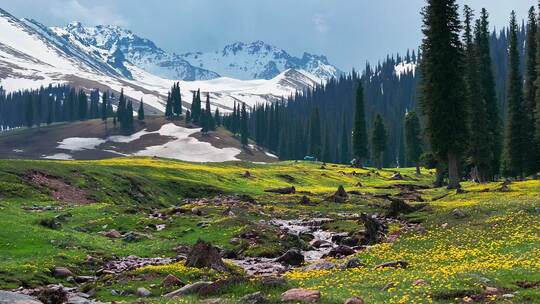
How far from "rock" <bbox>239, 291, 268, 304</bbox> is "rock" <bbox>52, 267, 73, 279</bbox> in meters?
12.9

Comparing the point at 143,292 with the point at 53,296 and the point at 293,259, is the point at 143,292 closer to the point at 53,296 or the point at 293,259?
the point at 53,296

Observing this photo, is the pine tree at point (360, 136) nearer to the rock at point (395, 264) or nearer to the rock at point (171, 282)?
the rock at point (395, 264)

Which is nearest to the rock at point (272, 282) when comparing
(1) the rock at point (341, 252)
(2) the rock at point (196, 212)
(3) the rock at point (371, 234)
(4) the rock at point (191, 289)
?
(4) the rock at point (191, 289)

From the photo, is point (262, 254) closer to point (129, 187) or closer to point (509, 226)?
point (509, 226)

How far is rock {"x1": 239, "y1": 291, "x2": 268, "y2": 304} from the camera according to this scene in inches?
687

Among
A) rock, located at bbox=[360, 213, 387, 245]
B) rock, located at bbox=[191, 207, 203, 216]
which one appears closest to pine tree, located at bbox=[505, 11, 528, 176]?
rock, located at bbox=[360, 213, 387, 245]

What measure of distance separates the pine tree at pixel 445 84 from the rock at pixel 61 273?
1877 inches

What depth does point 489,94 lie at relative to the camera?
297 ft

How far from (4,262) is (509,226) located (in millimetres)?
28459

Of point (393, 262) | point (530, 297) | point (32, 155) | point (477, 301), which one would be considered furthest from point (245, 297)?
point (32, 155)

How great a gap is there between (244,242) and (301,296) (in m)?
20.7

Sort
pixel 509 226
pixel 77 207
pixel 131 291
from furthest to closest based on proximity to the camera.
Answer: pixel 77 207, pixel 509 226, pixel 131 291

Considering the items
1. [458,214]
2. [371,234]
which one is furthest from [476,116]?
[371,234]

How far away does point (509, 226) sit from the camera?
33.1 m
